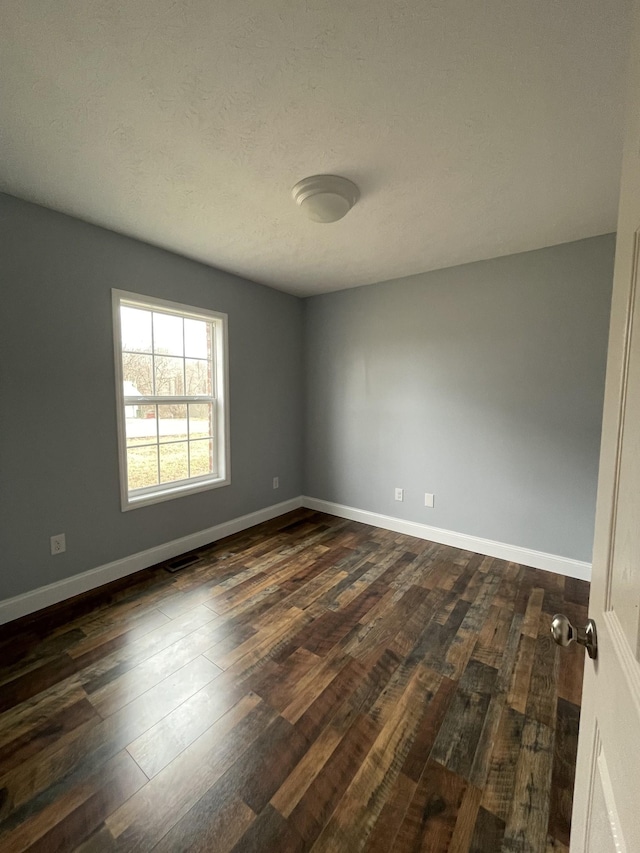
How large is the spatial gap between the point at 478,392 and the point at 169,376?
2.56 m

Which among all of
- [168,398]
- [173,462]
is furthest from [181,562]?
[168,398]

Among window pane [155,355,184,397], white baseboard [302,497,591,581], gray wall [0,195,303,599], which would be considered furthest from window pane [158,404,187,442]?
white baseboard [302,497,591,581]

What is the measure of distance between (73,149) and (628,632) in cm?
242

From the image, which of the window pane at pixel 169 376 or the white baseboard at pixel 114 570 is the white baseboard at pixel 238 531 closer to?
the white baseboard at pixel 114 570

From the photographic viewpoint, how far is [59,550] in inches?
86.4

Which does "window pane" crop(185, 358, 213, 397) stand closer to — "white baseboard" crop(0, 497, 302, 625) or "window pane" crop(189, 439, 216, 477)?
"window pane" crop(189, 439, 216, 477)

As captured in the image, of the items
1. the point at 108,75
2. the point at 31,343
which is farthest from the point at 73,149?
the point at 31,343

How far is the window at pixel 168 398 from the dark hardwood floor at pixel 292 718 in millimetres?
849

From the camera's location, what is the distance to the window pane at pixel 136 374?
2533 mm

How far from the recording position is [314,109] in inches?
51.9

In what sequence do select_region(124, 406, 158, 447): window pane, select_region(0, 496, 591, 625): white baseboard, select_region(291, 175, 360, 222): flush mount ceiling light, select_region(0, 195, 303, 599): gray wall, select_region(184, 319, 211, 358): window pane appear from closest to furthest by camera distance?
select_region(291, 175, 360, 222): flush mount ceiling light
select_region(0, 195, 303, 599): gray wall
select_region(0, 496, 591, 625): white baseboard
select_region(124, 406, 158, 447): window pane
select_region(184, 319, 211, 358): window pane

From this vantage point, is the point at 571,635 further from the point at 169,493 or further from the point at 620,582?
the point at 169,493

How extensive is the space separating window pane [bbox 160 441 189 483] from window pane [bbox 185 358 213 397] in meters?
0.47

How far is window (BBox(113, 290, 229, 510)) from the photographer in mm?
2537
